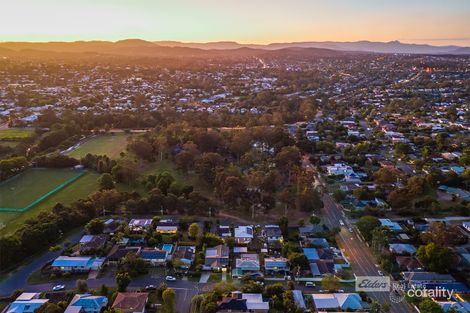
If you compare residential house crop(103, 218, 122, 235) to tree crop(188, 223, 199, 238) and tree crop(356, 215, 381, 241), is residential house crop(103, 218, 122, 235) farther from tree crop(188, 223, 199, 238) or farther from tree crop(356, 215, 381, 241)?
tree crop(356, 215, 381, 241)

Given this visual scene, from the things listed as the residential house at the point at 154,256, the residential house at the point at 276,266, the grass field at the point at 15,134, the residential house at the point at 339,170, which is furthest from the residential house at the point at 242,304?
the grass field at the point at 15,134

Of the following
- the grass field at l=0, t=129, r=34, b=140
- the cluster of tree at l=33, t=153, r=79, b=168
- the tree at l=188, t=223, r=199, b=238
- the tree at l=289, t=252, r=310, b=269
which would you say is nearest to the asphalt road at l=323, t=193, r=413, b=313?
the tree at l=289, t=252, r=310, b=269

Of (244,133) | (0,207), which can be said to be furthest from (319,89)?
(0,207)

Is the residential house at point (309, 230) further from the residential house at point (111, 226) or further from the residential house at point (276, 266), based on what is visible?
the residential house at point (111, 226)

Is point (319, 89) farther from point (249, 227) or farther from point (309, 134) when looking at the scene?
point (249, 227)

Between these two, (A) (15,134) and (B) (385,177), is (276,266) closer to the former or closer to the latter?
(B) (385,177)

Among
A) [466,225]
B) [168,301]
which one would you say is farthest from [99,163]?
[466,225]
